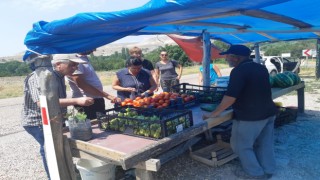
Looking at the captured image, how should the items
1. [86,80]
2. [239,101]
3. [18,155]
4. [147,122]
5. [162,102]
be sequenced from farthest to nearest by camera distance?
1. [18,155]
2. [86,80]
3. [162,102]
4. [239,101]
5. [147,122]

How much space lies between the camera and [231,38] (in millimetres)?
7344

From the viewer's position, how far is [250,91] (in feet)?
11.7

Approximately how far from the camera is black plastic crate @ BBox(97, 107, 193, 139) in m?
2.89

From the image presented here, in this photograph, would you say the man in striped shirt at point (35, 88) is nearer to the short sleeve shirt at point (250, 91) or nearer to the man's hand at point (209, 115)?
the man's hand at point (209, 115)

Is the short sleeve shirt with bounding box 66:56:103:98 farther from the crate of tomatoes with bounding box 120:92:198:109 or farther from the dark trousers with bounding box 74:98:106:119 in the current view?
the crate of tomatoes with bounding box 120:92:198:109

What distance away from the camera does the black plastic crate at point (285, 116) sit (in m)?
6.17

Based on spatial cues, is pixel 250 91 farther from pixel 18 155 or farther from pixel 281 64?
pixel 281 64

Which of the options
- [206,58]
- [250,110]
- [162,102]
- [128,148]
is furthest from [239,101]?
[206,58]

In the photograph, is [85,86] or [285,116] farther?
[285,116]

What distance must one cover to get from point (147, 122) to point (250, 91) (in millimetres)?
1451

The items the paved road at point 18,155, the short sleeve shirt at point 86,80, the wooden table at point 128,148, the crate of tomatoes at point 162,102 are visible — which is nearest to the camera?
the wooden table at point 128,148

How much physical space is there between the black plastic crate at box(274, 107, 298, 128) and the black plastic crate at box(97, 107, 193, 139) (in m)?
3.68

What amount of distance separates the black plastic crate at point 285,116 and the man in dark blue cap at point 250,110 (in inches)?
94.6

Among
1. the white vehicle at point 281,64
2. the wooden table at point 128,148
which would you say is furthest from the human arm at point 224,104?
the white vehicle at point 281,64
